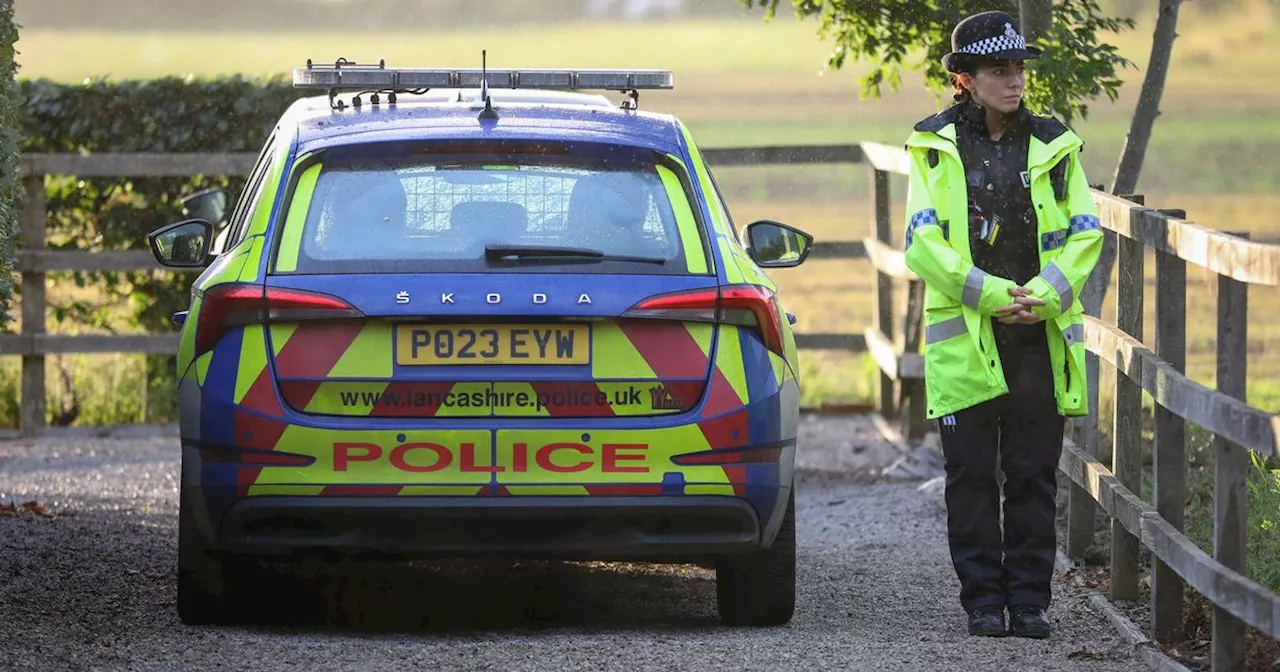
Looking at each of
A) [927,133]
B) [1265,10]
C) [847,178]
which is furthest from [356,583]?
[1265,10]

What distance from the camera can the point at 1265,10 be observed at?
148 feet

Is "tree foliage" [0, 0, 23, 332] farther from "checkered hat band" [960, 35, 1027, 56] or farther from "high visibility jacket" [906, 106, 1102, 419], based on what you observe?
"checkered hat band" [960, 35, 1027, 56]

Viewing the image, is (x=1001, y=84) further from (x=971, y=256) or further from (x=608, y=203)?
(x=608, y=203)

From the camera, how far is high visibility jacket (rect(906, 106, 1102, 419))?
6.64 metres

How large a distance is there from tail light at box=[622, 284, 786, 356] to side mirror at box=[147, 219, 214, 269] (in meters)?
1.74

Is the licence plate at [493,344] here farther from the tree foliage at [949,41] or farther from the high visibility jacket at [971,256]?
the tree foliage at [949,41]

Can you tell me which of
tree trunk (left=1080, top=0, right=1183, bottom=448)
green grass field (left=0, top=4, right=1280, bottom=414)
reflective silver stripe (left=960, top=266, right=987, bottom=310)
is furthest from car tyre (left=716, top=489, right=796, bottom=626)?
green grass field (left=0, top=4, right=1280, bottom=414)

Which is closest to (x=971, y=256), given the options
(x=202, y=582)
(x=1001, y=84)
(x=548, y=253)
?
(x=1001, y=84)

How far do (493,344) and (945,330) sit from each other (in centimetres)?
142

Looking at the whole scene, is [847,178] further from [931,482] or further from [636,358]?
[636,358]

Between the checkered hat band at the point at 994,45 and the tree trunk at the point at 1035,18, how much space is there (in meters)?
2.97

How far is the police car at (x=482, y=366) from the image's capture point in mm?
6242

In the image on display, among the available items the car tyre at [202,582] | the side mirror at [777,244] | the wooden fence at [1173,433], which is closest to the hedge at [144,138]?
the wooden fence at [1173,433]

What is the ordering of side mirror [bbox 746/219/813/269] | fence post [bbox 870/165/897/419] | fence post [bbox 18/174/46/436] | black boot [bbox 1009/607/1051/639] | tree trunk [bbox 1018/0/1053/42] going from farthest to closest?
fence post [bbox 18/174/46/436] < fence post [bbox 870/165/897/419] < tree trunk [bbox 1018/0/1053/42] < side mirror [bbox 746/219/813/269] < black boot [bbox 1009/607/1051/639]
